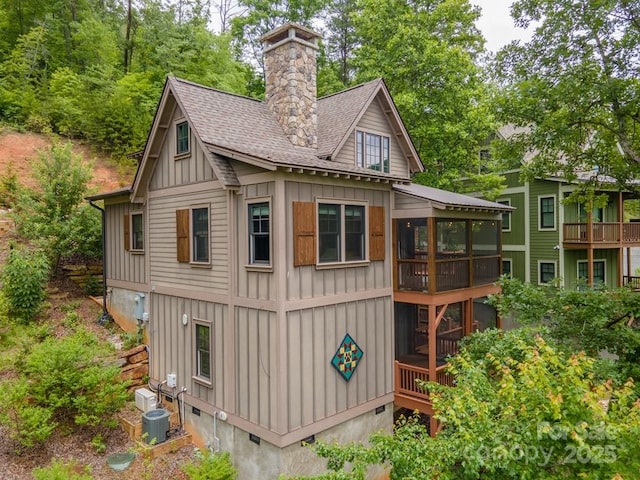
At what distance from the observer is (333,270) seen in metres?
9.46

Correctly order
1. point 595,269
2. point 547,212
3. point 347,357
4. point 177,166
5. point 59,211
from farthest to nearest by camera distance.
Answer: point 595,269 < point 547,212 < point 59,211 < point 177,166 < point 347,357

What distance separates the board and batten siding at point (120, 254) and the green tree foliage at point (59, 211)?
123 cm

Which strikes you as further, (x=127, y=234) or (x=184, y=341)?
(x=127, y=234)

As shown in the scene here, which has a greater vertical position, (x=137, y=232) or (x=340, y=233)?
(x=137, y=232)

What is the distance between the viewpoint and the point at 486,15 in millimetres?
19938

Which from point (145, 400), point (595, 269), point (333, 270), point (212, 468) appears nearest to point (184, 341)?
point (145, 400)

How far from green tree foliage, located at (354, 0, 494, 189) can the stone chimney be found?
7006 millimetres

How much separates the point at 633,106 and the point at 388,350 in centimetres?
827

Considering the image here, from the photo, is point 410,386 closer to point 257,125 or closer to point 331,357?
point 331,357

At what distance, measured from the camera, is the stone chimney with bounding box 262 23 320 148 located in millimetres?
11703

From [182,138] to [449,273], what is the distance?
339 inches

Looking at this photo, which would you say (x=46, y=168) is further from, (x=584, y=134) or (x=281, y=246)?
(x=584, y=134)

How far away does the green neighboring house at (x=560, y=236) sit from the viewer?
769 inches

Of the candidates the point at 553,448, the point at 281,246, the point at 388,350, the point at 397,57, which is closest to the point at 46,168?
the point at 281,246
